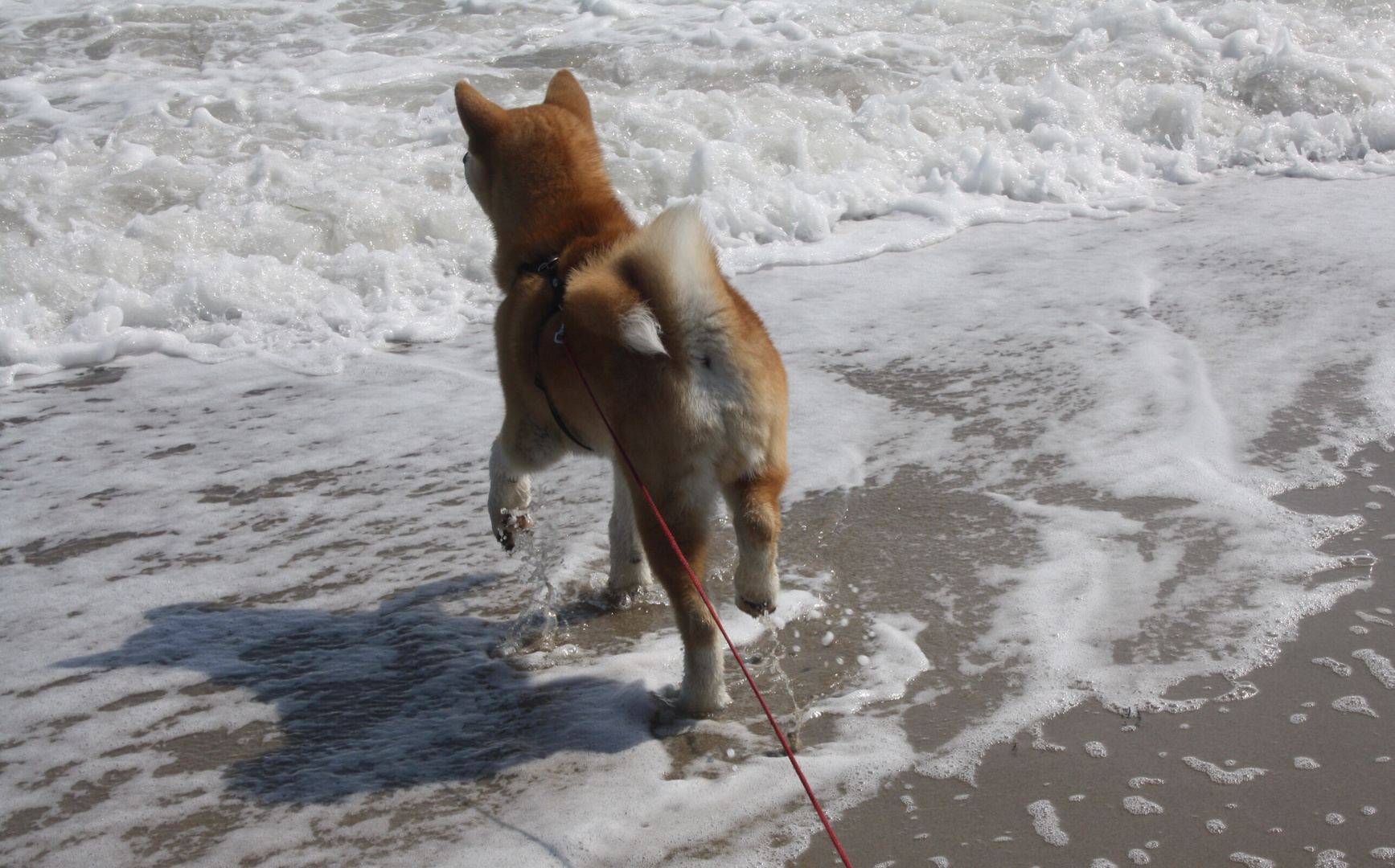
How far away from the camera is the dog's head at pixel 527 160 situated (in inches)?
143

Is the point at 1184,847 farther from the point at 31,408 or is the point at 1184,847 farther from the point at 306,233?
the point at 306,233

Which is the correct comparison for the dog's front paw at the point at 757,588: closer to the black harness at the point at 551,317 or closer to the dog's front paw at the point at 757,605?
the dog's front paw at the point at 757,605

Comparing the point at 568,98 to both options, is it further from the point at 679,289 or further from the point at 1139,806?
the point at 1139,806

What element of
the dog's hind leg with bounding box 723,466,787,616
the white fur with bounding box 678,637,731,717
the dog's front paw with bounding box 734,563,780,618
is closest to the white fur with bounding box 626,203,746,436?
the dog's hind leg with bounding box 723,466,787,616

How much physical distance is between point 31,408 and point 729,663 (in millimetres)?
4158

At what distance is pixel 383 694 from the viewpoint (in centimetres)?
345

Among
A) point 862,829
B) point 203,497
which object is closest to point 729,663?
point 862,829

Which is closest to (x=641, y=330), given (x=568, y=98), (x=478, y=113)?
(x=478, y=113)

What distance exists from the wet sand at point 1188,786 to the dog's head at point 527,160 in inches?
77.4

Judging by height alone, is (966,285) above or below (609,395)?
below

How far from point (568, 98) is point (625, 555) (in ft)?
5.36

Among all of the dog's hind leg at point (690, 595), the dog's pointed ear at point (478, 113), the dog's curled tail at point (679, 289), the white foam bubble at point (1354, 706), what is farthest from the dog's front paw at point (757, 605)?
the dog's pointed ear at point (478, 113)

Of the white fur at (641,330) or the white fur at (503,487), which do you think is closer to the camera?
the white fur at (641,330)

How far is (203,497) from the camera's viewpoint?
15.6 feet
